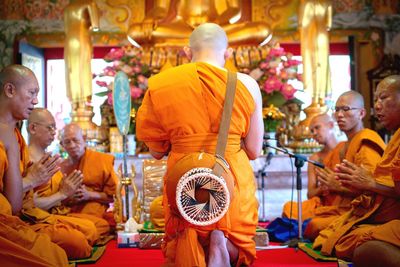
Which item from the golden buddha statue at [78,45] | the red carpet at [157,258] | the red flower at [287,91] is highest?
the golden buddha statue at [78,45]

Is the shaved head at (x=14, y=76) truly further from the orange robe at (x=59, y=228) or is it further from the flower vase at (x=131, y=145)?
the flower vase at (x=131, y=145)

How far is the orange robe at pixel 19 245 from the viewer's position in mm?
3129

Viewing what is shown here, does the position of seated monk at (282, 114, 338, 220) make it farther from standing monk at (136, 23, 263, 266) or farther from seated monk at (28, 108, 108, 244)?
standing monk at (136, 23, 263, 266)

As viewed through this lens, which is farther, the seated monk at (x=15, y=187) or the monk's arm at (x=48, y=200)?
the monk's arm at (x=48, y=200)

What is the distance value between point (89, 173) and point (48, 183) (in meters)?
0.59

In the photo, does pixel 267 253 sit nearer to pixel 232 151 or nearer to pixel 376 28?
pixel 232 151

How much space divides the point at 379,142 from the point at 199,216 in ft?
5.70

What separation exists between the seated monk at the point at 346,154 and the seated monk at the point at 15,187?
194 cm

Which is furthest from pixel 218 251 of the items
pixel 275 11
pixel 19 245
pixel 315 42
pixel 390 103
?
pixel 275 11

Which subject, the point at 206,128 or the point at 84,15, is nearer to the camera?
the point at 206,128

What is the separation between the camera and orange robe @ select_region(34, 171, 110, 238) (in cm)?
468

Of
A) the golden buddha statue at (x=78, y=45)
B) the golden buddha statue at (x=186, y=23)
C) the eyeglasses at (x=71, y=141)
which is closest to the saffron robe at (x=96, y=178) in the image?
the eyeglasses at (x=71, y=141)

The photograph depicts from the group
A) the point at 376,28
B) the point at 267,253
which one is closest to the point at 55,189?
the point at 267,253

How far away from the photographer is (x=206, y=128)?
3.27m
